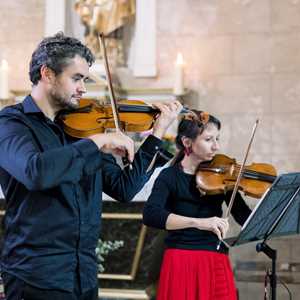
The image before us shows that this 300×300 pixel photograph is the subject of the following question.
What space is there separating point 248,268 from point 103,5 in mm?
1979

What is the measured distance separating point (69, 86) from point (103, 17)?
8.55 ft

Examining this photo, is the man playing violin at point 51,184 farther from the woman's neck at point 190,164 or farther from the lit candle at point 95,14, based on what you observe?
the lit candle at point 95,14

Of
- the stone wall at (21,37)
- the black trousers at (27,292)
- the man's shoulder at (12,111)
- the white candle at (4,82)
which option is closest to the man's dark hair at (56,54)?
the man's shoulder at (12,111)

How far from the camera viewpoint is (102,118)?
77.9 inches

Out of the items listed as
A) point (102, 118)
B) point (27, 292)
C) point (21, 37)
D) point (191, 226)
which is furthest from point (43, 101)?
point (21, 37)

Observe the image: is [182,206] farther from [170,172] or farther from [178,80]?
[178,80]

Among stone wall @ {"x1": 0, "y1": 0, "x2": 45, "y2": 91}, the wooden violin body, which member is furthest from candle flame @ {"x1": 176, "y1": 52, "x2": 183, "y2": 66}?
the wooden violin body

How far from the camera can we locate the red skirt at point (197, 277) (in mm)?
2668

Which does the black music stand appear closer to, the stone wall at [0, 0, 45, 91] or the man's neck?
the man's neck

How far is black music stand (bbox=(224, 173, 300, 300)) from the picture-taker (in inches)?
91.4

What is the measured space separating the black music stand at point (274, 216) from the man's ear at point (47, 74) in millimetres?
936

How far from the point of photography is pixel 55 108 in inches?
70.9

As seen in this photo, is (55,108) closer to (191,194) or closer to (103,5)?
(191,194)

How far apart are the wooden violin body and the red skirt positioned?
2.82 ft
